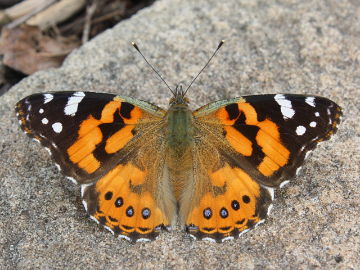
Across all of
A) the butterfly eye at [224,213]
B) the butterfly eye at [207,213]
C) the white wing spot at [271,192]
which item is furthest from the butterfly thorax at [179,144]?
the white wing spot at [271,192]

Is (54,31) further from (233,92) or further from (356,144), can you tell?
(356,144)

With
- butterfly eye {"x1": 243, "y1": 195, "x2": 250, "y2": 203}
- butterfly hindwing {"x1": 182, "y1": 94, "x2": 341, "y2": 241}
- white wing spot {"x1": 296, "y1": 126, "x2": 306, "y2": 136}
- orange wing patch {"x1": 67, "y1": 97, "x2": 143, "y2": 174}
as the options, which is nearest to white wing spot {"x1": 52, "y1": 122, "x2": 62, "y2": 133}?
orange wing patch {"x1": 67, "y1": 97, "x2": 143, "y2": 174}

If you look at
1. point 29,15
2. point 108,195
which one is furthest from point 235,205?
point 29,15

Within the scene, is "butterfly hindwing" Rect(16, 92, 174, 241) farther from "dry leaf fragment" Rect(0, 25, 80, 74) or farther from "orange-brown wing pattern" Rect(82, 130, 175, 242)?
"dry leaf fragment" Rect(0, 25, 80, 74)

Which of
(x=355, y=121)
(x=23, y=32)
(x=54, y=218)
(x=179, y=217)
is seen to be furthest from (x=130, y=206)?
(x=23, y=32)

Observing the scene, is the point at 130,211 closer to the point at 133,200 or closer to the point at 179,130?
the point at 133,200

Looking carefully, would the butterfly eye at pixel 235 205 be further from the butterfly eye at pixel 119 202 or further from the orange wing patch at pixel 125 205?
the butterfly eye at pixel 119 202
